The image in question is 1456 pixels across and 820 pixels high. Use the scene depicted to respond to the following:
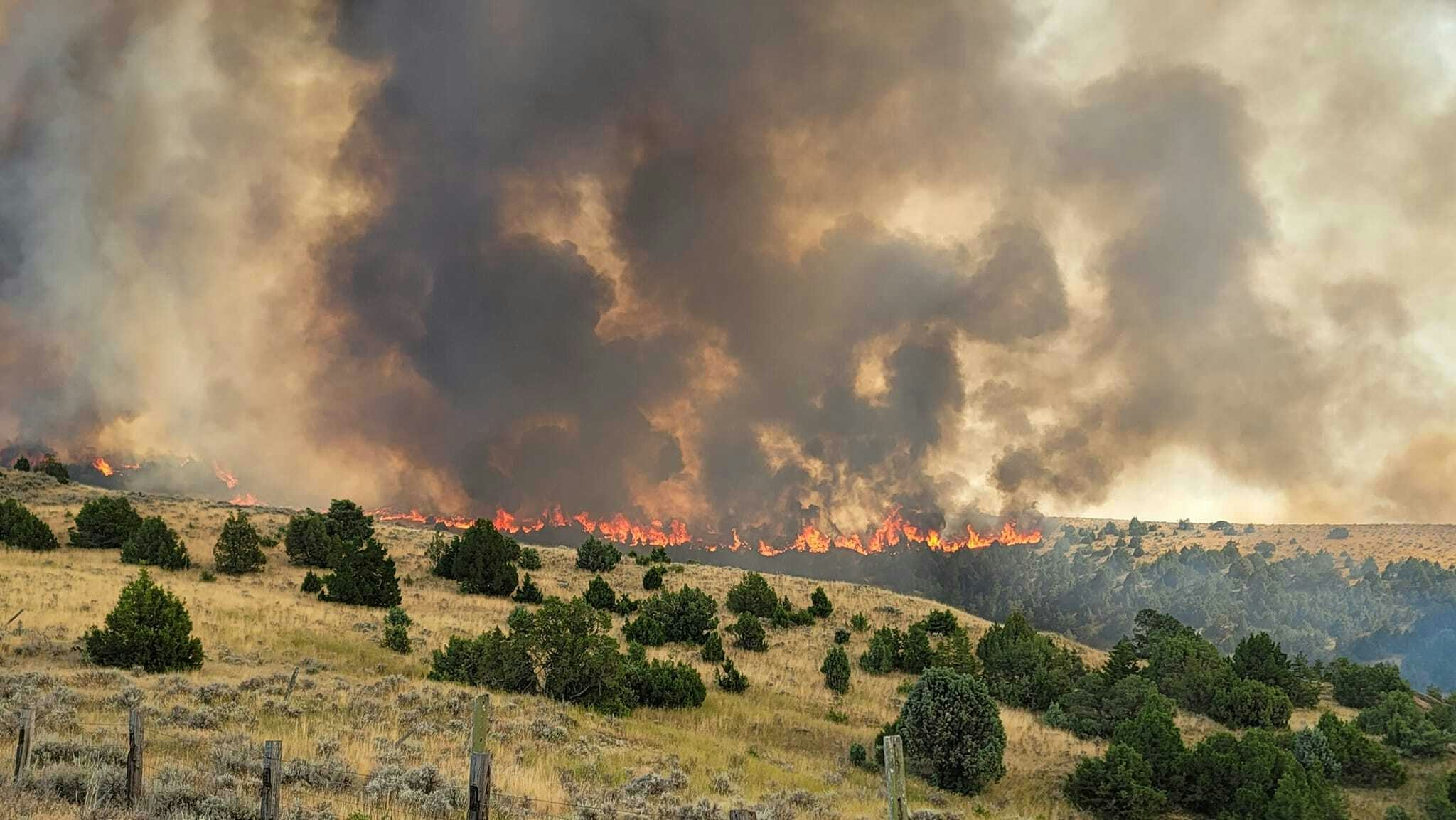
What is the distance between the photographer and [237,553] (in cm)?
4106

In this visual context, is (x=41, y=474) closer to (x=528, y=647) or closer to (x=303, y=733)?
(x=528, y=647)

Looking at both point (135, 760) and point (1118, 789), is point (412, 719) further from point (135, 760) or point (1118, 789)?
point (1118, 789)

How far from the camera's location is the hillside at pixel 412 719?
16625 mm

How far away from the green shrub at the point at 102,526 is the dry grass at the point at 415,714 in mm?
2232

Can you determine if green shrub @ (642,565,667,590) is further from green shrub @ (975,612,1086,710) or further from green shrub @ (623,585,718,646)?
green shrub @ (975,612,1086,710)

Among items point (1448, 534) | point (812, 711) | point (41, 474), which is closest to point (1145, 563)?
point (1448, 534)

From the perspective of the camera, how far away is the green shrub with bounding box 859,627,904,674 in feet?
132

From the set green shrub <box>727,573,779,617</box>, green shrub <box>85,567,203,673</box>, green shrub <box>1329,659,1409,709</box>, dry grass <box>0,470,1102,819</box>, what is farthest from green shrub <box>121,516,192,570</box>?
green shrub <box>1329,659,1409,709</box>

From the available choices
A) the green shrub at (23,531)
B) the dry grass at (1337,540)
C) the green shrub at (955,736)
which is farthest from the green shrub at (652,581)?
the dry grass at (1337,540)

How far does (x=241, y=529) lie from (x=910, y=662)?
1417 inches

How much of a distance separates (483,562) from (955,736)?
31210mm

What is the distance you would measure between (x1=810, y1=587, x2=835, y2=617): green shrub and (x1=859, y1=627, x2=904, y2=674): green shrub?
6.14 m

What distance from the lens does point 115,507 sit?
4350 cm

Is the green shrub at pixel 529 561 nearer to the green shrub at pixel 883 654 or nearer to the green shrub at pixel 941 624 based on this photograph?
the green shrub at pixel 883 654
